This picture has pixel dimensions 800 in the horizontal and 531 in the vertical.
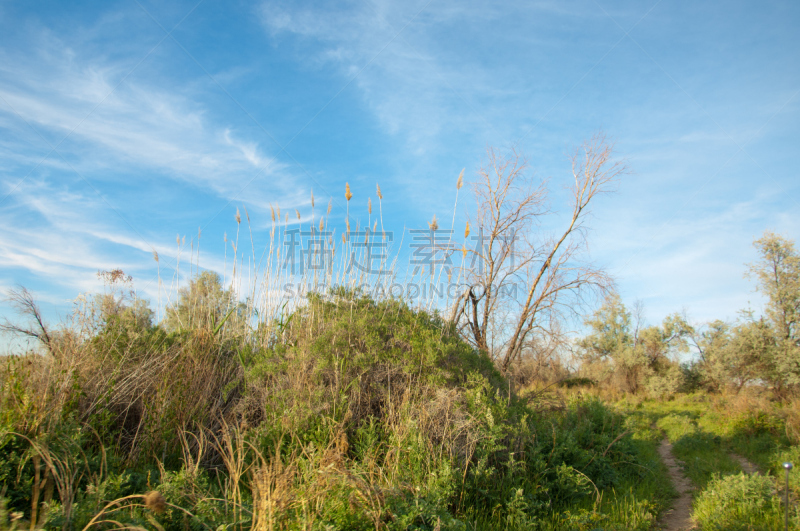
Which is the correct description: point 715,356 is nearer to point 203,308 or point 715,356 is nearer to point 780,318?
point 780,318

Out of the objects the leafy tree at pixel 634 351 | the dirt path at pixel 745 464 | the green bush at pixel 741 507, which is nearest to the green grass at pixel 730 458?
the green bush at pixel 741 507

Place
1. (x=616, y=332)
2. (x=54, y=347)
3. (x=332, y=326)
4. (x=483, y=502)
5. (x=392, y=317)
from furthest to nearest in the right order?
(x=616, y=332), (x=392, y=317), (x=332, y=326), (x=54, y=347), (x=483, y=502)

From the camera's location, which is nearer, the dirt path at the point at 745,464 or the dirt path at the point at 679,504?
the dirt path at the point at 679,504

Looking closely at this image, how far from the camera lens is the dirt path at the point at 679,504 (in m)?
5.01

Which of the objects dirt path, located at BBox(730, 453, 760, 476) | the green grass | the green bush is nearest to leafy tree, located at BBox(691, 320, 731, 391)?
the green grass

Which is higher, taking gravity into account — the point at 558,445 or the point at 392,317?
the point at 392,317

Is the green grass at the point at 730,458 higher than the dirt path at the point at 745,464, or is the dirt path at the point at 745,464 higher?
the green grass at the point at 730,458

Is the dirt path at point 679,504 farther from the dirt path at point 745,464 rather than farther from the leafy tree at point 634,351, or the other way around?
the leafy tree at point 634,351

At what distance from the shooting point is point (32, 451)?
10.5ft

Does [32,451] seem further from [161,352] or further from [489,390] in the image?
[489,390]

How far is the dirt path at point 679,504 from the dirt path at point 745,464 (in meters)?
1.09

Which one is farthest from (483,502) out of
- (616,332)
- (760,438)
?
(616,332)

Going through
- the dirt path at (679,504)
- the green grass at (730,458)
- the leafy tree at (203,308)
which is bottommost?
the dirt path at (679,504)

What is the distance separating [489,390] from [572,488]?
147cm
